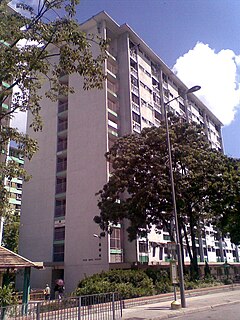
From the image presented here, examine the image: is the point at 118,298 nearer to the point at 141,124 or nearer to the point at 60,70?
the point at 60,70

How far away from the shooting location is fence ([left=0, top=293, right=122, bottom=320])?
928cm

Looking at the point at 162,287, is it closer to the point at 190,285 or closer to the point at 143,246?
the point at 190,285

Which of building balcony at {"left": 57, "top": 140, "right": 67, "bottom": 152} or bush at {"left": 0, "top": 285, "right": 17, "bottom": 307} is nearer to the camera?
bush at {"left": 0, "top": 285, "right": 17, "bottom": 307}

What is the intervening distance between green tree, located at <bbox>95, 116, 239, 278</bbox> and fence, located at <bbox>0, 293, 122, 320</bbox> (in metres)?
11.9

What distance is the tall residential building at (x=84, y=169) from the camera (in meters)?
32.6

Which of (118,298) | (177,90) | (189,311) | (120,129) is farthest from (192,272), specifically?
(177,90)

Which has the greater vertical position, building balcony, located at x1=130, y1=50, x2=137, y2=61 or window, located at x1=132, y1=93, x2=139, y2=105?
building balcony, located at x1=130, y1=50, x2=137, y2=61

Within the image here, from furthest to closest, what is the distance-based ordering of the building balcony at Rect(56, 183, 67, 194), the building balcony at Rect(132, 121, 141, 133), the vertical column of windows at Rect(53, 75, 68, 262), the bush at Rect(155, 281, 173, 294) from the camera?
the building balcony at Rect(132, 121, 141, 133) < the building balcony at Rect(56, 183, 67, 194) < the vertical column of windows at Rect(53, 75, 68, 262) < the bush at Rect(155, 281, 173, 294)

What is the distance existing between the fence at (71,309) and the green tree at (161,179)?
11.9 m

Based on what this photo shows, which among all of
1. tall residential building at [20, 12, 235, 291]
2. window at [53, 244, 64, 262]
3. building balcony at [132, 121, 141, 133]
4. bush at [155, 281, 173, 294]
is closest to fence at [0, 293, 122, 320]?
bush at [155, 281, 173, 294]

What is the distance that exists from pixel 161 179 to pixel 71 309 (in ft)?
47.0

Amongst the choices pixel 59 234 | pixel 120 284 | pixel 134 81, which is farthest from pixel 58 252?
pixel 134 81

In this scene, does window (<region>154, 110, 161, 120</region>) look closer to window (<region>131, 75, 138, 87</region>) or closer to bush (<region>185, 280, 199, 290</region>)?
window (<region>131, 75, 138, 87</region>)

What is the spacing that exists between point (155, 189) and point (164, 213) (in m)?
3.65
